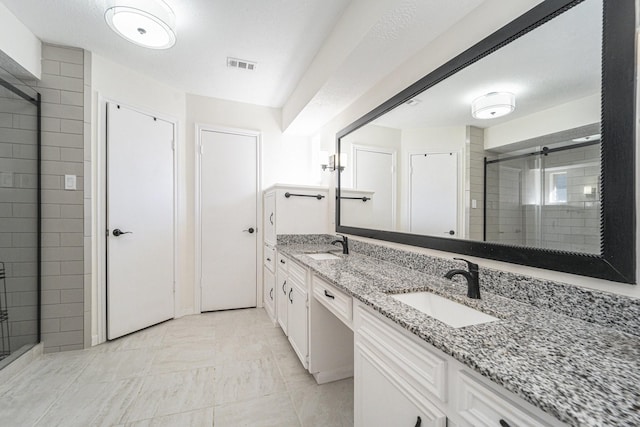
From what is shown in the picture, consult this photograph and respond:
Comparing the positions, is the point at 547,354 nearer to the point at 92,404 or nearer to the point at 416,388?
the point at 416,388

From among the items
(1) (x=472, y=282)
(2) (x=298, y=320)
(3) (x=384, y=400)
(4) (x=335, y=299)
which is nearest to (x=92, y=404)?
(2) (x=298, y=320)

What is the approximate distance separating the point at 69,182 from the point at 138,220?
610 mm

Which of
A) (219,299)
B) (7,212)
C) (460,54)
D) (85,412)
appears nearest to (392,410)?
(460,54)

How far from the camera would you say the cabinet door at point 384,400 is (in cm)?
84

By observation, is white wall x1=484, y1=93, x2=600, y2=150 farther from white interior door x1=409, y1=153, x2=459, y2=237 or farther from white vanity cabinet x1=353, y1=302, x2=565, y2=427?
white vanity cabinet x1=353, y1=302, x2=565, y2=427

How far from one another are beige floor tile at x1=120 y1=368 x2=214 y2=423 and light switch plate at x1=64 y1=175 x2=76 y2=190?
1.69m

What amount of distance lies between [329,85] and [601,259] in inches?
75.3

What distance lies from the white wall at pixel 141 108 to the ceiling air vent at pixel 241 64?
925mm

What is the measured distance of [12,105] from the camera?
209 centimetres

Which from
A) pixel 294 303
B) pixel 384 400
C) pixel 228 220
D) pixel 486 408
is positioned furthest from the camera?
pixel 228 220

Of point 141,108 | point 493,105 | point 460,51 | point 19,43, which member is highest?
point 19,43

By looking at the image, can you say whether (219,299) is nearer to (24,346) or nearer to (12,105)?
(24,346)

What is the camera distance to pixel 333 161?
9.11 ft

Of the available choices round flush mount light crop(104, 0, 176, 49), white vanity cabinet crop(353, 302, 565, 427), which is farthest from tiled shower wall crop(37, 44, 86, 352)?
white vanity cabinet crop(353, 302, 565, 427)
